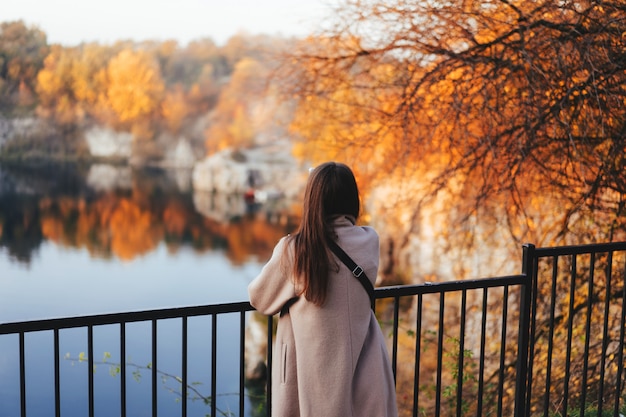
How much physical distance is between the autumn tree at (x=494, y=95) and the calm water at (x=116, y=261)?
799 cm

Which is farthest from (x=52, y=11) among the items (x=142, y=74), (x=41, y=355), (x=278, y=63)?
(x=278, y=63)

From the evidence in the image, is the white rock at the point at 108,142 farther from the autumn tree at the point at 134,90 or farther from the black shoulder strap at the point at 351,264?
the black shoulder strap at the point at 351,264

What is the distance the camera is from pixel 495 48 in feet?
19.1

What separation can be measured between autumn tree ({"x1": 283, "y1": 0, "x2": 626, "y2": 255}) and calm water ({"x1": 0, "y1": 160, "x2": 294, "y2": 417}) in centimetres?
799

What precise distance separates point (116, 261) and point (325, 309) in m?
33.0

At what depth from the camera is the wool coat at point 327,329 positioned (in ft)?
6.66

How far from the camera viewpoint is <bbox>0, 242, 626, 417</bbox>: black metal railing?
2.21 meters

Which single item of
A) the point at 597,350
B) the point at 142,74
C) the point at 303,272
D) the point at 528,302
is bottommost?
the point at 597,350

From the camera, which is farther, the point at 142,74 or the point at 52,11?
the point at 52,11

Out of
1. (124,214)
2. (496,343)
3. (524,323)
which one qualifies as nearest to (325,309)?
(524,323)

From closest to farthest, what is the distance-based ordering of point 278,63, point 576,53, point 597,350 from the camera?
point 576,53
point 597,350
point 278,63

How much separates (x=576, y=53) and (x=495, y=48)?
0.78m

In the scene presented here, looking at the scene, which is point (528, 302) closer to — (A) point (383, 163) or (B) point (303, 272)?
(B) point (303, 272)

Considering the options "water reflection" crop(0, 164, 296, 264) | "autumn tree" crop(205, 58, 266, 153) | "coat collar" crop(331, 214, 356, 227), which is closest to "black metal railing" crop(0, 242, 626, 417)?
"coat collar" crop(331, 214, 356, 227)
